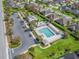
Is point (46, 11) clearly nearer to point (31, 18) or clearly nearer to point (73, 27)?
point (31, 18)

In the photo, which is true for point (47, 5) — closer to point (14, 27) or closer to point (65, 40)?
point (14, 27)

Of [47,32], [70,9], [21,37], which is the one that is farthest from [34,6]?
[21,37]

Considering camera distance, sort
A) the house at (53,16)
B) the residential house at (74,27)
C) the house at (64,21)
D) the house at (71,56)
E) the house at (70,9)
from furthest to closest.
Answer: the house at (70,9)
the house at (53,16)
the house at (64,21)
the residential house at (74,27)
the house at (71,56)

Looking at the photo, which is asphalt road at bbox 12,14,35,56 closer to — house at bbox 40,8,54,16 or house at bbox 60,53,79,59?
house at bbox 40,8,54,16

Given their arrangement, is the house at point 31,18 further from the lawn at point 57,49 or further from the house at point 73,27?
the lawn at point 57,49

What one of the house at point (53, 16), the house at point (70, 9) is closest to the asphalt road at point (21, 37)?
the house at point (53, 16)

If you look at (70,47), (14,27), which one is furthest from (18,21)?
(70,47)

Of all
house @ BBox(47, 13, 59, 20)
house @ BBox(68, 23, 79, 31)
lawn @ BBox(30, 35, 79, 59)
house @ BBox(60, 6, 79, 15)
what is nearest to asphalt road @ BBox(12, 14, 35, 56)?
lawn @ BBox(30, 35, 79, 59)
